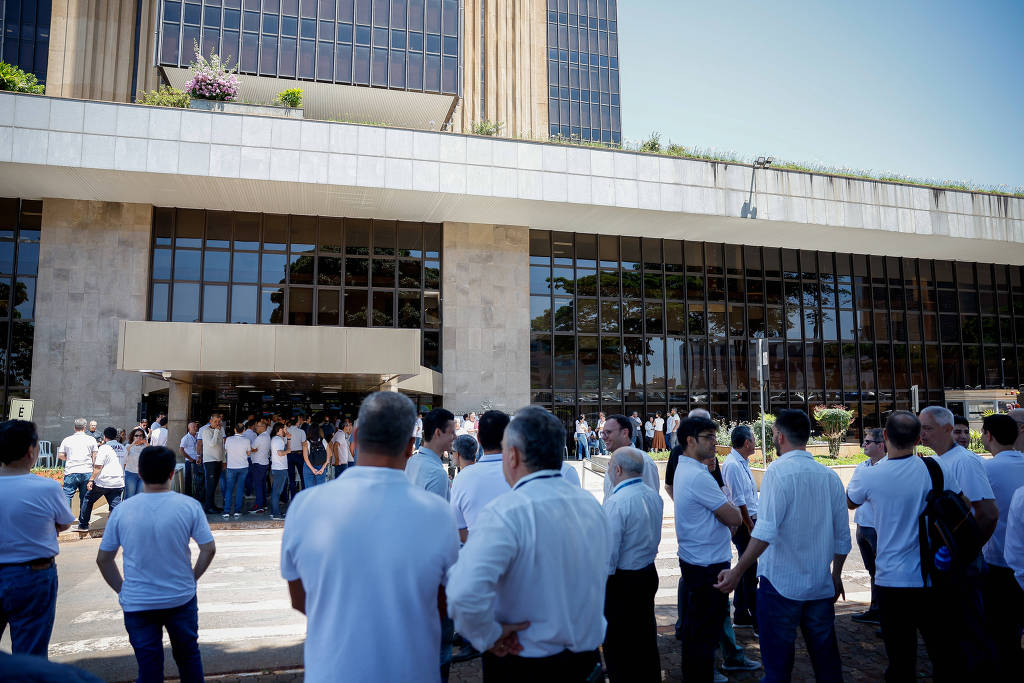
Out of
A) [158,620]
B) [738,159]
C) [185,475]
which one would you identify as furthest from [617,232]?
[158,620]

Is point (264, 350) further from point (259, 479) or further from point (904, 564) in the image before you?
point (904, 564)

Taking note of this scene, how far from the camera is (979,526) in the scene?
4730 millimetres

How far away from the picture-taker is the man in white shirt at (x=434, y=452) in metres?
5.37

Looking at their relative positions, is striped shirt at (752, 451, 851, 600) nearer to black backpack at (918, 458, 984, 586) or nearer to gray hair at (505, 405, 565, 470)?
black backpack at (918, 458, 984, 586)

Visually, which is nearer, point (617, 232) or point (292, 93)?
point (292, 93)

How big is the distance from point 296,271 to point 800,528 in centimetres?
2201

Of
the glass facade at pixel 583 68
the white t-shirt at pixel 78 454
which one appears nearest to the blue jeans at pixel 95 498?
the white t-shirt at pixel 78 454

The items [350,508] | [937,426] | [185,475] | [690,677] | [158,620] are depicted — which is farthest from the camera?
[185,475]

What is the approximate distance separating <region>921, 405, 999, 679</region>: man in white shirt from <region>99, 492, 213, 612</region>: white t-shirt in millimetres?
4744

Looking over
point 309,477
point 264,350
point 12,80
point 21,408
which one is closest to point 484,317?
point 264,350

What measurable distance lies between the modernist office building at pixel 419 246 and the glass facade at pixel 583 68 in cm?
4734

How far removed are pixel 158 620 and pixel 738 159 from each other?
80.7 feet

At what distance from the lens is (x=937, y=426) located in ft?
17.1

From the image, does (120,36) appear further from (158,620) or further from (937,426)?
(937,426)
